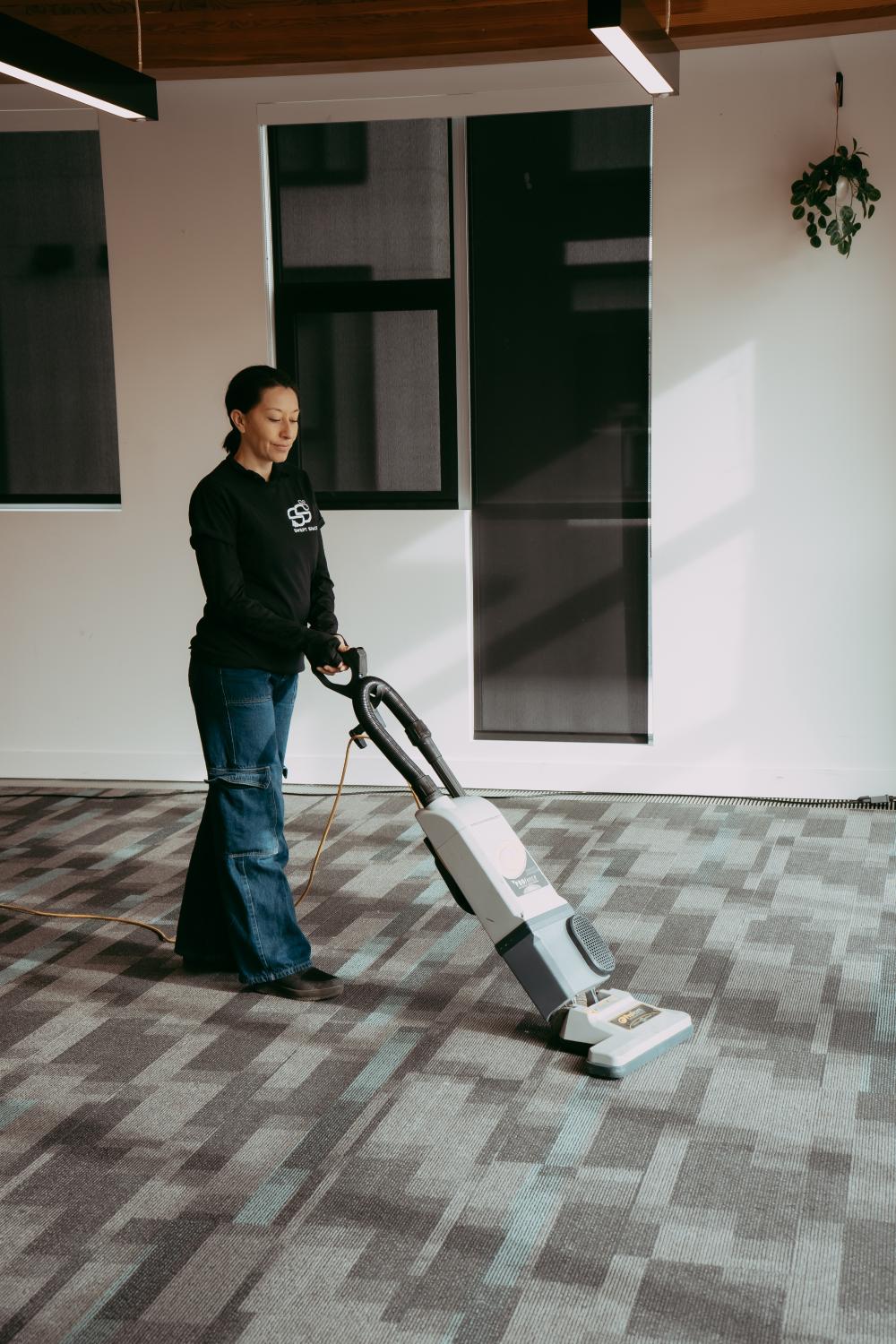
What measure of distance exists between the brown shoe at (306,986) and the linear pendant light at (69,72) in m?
2.26

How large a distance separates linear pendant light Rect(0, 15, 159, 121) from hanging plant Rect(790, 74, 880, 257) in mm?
2079

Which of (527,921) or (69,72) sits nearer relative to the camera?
(527,921)

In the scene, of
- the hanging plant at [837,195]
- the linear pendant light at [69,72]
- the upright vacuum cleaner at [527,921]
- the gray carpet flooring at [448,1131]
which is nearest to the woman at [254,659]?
the gray carpet flooring at [448,1131]

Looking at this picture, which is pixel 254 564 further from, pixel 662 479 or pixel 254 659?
pixel 662 479

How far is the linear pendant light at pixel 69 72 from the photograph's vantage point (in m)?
3.43

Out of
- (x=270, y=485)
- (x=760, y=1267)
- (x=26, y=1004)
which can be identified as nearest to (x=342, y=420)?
(x=270, y=485)

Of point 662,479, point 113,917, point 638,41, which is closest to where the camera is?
point 638,41

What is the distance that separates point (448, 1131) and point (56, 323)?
Answer: 3748 mm

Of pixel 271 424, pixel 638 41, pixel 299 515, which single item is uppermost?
pixel 638 41

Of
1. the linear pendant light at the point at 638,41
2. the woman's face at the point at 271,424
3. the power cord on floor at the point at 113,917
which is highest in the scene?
the linear pendant light at the point at 638,41

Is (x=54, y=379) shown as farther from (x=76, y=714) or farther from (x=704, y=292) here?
(x=704, y=292)

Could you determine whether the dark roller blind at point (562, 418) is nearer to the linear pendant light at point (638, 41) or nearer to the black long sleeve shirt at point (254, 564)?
the linear pendant light at point (638, 41)

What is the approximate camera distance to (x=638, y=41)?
341cm

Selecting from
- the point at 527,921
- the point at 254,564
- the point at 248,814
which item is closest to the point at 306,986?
the point at 248,814
